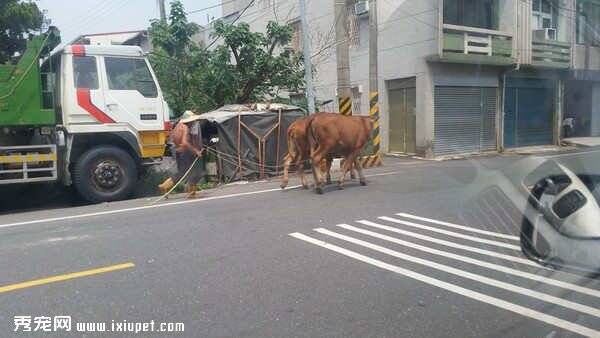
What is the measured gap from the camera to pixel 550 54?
19359mm

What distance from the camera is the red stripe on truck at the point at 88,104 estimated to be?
29.2ft

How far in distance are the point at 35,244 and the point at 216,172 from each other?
572 cm

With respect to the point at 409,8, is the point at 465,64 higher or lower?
lower

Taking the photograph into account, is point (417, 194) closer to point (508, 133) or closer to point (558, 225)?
point (558, 225)

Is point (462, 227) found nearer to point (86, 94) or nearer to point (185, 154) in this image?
point (185, 154)

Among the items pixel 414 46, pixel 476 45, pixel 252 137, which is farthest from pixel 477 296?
pixel 476 45

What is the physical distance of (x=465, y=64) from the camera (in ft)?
56.7

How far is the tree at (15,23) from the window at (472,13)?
13956mm

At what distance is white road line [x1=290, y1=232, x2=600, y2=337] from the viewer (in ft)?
11.4

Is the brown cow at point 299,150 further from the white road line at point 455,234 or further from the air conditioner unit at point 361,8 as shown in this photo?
the air conditioner unit at point 361,8

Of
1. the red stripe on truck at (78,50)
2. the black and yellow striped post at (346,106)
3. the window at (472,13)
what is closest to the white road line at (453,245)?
the red stripe on truck at (78,50)

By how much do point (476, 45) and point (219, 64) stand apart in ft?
29.6

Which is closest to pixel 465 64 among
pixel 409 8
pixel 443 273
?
A: pixel 409 8

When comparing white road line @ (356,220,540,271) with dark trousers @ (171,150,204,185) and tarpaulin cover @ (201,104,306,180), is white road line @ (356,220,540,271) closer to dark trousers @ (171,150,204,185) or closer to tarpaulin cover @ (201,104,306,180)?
dark trousers @ (171,150,204,185)
